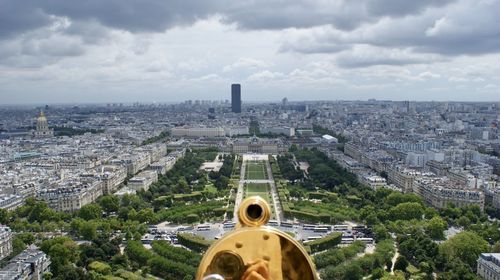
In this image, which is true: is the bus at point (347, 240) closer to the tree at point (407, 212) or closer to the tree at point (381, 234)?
the tree at point (381, 234)

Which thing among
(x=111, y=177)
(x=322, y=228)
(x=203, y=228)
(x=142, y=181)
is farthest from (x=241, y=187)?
(x=322, y=228)

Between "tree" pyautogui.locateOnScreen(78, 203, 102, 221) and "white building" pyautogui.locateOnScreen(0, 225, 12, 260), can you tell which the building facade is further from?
"tree" pyautogui.locateOnScreen(78, 203, 102, 221)

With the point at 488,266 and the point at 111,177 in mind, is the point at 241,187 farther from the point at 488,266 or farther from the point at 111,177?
the point at 488,266

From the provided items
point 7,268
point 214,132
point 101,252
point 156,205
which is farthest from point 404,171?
point 214,132

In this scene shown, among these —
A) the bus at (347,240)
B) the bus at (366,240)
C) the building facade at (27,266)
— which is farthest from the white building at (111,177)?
the bus at (366,240)

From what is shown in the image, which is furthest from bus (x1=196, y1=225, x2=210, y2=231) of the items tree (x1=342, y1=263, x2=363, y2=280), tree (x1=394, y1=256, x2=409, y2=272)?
tree (x1=394, y1=256, x2=409, y2=272)

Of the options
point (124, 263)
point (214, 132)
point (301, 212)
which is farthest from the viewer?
point (214, 132)

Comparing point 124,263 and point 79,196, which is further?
point 79,196

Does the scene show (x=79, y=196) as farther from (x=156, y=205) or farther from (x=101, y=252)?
(x=101, y=252)
